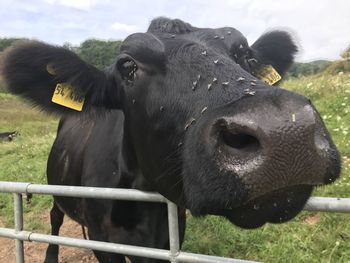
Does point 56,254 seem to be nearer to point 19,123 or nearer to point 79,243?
point 79,243

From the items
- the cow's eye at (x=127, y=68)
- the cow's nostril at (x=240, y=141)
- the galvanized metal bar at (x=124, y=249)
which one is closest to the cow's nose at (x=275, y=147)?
the cow's nostril at (x=240, y=141)

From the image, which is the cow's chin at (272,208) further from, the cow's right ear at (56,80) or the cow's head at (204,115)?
the cow's right ear at (56,80)

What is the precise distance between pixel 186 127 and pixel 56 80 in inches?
41.7

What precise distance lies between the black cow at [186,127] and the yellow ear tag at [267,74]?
0.05ft

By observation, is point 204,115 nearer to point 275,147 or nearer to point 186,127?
point 186,127

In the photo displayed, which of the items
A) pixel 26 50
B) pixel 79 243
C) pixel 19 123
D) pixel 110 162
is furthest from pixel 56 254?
pixel 19 123

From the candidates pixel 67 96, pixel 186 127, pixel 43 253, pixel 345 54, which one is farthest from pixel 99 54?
pixel 345 54

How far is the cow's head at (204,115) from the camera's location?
1608 mm

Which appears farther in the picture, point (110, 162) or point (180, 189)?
point (110, 162)

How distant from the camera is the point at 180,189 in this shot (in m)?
2.24

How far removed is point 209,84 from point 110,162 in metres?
1.51

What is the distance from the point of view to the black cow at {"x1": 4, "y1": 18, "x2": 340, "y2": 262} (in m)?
1.62

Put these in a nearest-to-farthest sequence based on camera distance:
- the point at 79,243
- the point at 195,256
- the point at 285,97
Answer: the point at 285,97
the point at 195,256
the point at 79,243

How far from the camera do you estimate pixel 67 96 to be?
2.83 meters
